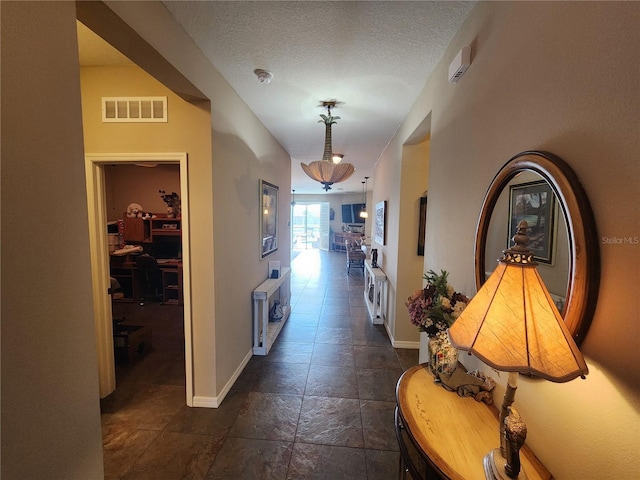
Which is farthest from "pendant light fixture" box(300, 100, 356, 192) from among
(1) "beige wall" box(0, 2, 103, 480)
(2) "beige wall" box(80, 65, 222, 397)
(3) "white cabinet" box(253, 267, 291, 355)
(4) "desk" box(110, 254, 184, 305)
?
(4) "desk" box(110, 254, 184, 305)

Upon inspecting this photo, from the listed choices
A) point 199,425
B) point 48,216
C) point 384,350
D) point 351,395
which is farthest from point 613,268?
point 384,350

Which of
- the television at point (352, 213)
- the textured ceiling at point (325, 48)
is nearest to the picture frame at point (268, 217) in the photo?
the textured ceiling at point (325, 48)

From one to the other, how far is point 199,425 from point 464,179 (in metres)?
2.57

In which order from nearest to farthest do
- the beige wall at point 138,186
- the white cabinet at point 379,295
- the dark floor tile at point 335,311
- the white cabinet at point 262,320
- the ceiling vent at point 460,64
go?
the ceiling vent at point 460,64
the white cabinet at point 262,320
the white cabinet at point 379,295
the dark floor tile at point 335,311
the beige wall at point 138,186

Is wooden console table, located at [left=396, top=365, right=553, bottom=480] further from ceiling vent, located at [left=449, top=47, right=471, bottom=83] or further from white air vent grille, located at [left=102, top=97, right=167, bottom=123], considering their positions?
white air vent grille, located at [left=102, top=97, right=167, bottom=123]

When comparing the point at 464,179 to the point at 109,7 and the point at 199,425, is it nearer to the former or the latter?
the point at 109,7

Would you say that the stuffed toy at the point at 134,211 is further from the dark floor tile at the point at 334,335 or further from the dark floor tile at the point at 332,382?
the dark floor tile at the point at 332,382

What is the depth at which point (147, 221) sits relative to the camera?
4.98 metres

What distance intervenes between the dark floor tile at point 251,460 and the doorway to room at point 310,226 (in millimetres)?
10680

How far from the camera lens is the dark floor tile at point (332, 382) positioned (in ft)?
7.97

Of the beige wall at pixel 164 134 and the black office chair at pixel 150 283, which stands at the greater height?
the beige wall at pixel 164 134

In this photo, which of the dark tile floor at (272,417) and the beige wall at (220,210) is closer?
the beige wall at (220,210)

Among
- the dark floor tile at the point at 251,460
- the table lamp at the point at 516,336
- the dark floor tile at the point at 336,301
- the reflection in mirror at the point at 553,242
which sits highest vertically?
the reflection in mirror at the point at 553,242

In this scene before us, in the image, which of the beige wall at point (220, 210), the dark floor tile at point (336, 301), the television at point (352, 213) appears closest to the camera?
the beige wall at point (220, 210)
